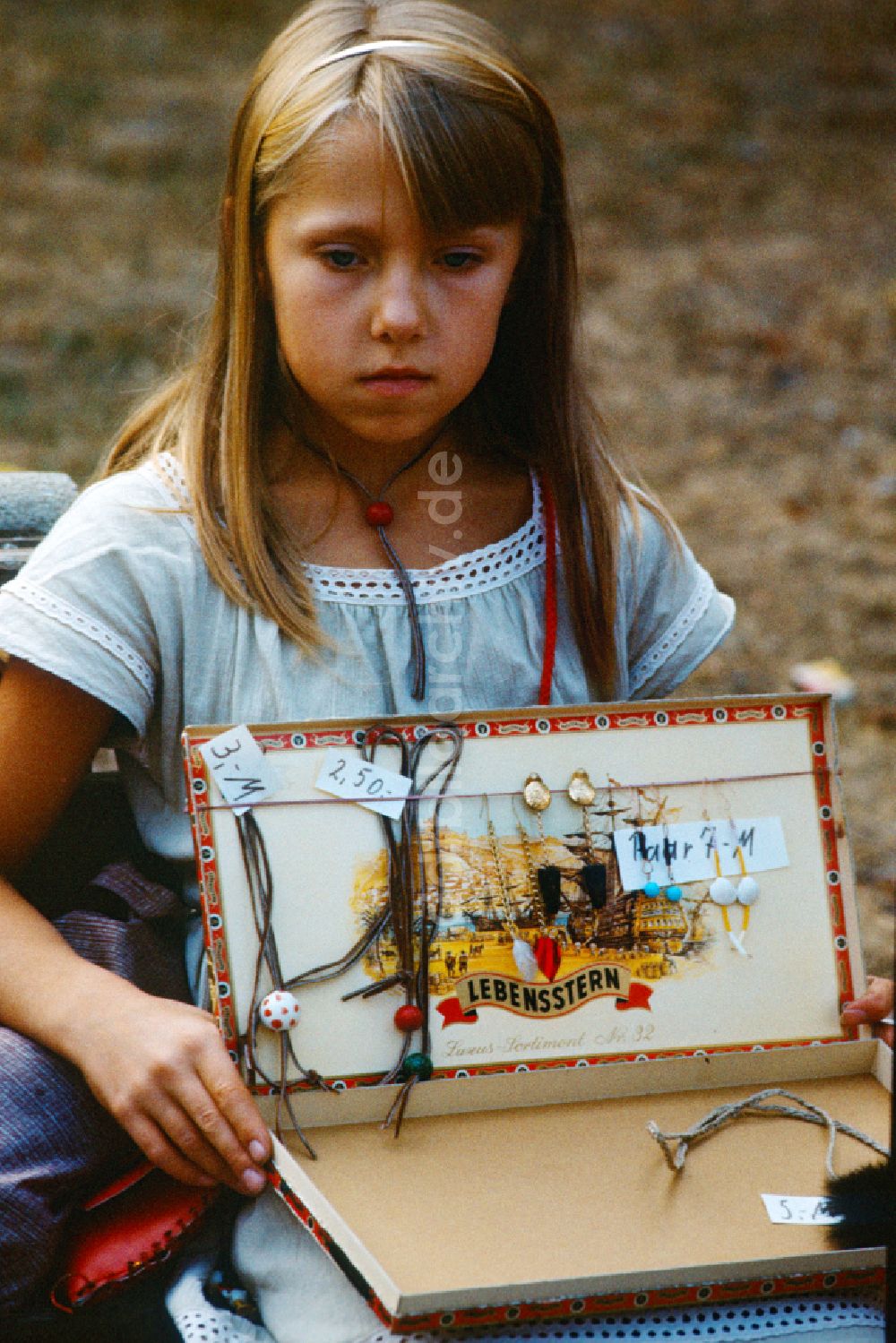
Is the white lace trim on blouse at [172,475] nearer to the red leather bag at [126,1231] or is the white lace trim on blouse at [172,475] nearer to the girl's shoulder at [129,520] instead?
the girl's shoulder at [129,520]

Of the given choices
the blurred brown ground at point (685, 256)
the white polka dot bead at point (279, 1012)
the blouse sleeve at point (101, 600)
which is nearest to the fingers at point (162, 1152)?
the white polka dot bead at point (279, 1012)

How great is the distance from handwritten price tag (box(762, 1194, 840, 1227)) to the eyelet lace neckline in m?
0.59

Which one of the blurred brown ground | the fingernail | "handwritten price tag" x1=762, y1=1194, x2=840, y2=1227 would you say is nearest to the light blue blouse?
the fingernail

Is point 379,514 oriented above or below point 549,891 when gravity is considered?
above

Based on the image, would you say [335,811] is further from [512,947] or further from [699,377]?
[699,377]

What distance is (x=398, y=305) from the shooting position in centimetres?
122

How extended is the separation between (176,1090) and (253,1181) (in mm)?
82

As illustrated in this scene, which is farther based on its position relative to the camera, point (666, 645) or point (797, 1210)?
point (666, 645)

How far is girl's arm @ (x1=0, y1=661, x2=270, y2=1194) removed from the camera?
1052 millimetres

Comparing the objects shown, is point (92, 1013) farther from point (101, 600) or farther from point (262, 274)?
point (262, 274)

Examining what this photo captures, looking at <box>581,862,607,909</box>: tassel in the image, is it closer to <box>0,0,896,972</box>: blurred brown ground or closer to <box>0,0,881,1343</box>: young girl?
<box>0,0,881,1343</box>: young girl

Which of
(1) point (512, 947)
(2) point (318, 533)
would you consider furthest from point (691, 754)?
(2) point (318, 533)

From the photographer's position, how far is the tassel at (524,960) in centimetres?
116

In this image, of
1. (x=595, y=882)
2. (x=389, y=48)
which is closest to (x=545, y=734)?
(x=595, y=882)
